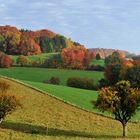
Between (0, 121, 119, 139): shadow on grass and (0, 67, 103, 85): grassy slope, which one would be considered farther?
(0, 67, 103, 85): grassy slope

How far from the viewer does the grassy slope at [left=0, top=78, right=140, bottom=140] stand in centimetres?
5912

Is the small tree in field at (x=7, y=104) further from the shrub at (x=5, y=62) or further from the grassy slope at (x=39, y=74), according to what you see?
the shrub at (x=5, y=62)

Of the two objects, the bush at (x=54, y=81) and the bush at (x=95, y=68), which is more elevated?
the bush at (x=95, y=68)

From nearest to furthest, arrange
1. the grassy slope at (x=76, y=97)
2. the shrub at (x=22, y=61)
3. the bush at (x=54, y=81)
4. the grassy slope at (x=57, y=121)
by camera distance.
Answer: the grassy slope at (x=57, y=121)
the grassy slope at (x=76, y=97)
the bush at (x=54, y=81)
the shrub at (x=22, y=61)

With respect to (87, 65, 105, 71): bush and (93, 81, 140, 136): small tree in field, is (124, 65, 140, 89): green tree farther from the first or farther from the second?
(93, 81, 140, 136): small tree in field

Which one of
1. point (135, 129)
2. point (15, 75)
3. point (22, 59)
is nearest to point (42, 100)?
point (135, 129)

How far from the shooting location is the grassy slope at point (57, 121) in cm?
5912

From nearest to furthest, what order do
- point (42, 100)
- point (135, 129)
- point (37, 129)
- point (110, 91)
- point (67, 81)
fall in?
1. point (37, 129)
2. point (110, 91)
3. point (135, 129)
4. point (42, 100)
5. point (67, 81)

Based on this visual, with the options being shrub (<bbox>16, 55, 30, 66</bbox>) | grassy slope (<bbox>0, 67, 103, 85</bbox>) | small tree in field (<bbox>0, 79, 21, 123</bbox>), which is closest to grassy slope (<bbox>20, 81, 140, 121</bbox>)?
small tree in field (<bbox>0, 79, 21, 123</bbox>)

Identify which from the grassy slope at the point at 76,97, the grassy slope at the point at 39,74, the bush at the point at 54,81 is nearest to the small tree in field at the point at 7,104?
the grassy slope at the point at 76,97

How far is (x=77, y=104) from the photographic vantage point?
276ft

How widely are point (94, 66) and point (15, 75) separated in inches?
1988

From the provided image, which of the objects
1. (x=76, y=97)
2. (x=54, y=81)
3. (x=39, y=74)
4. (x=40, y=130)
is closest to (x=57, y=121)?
(x=40, y=130)

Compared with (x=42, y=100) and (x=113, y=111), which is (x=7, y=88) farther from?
(x=113, y=111)
